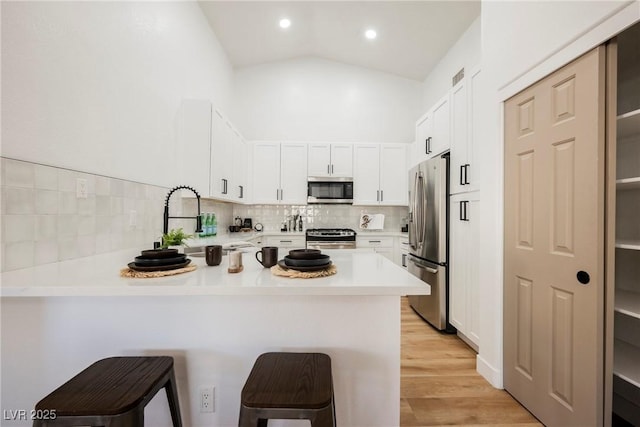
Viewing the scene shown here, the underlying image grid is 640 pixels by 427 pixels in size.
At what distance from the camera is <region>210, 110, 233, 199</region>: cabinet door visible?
115 inches

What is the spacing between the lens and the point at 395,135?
488 centimetres

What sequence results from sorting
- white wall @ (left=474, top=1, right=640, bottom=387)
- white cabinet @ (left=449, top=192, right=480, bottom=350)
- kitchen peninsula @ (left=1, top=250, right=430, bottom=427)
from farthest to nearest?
white cabinet @ (left=449, top=192, right=480, bottom=350)
white wall @ (left=474, top=1, right=640, bottom=387)
kitchen peninsula @ (left=1, top=250, right=430, bottom=427)

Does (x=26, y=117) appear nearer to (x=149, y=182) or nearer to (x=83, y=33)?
(x=83, y=33)

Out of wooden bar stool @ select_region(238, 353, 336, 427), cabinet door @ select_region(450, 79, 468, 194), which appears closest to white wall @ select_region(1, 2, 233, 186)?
wooden bar stool @ select_region(238, 353, 336, 427)

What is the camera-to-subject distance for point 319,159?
4.49m

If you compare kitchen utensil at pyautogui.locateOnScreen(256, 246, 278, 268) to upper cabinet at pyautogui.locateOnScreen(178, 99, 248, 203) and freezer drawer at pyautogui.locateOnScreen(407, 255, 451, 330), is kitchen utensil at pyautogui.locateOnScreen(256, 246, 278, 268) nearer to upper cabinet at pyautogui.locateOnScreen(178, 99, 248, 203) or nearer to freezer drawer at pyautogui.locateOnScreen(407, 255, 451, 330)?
upper cabinet at pyautogui.locateOnScreen(178, 99, 248, 203)

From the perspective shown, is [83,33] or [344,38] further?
[344,38]

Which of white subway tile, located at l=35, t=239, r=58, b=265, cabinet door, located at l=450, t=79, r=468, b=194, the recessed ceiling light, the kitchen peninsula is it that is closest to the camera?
the kitchen peninsula

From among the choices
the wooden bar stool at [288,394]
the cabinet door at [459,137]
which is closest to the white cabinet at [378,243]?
the cabinet door at [459,137]

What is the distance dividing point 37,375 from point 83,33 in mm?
1693

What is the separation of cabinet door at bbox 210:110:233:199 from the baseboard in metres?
2.76

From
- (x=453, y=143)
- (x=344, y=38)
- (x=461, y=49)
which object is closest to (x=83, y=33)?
(x=453, y=143)

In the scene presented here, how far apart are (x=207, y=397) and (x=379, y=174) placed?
12.6 feet

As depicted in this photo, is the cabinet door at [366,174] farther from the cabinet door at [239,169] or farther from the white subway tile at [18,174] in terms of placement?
the white subway tile at [18,174]
